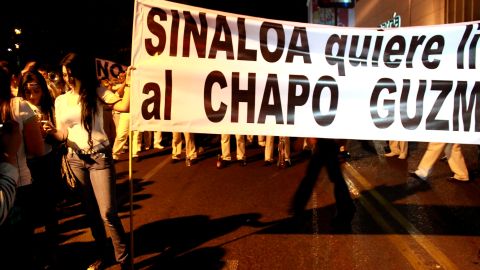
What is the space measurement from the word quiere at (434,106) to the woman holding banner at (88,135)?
228 centimetres

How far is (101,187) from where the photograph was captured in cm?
378

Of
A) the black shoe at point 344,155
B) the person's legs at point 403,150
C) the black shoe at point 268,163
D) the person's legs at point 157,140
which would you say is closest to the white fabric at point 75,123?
the black shoe at point 268,163

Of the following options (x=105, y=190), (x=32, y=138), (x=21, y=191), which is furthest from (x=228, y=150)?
(x=21, y=191)

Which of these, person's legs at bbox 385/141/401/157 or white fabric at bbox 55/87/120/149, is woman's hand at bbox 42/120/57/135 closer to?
white fabric at bbox 55/87/120/149

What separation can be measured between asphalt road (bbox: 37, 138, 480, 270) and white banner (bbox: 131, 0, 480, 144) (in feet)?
3.97

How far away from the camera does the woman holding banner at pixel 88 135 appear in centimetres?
374

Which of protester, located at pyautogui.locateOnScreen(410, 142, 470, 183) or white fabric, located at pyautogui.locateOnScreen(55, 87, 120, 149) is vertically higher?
white fabric, located at pyautogui.locateOnScreen(55, 87, 120, 149)

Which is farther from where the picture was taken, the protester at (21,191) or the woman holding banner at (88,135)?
the woman holding banner at (88,135)

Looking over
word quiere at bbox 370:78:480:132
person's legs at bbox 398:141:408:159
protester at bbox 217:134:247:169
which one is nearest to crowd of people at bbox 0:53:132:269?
word quiere at bbox 370:78:480:132

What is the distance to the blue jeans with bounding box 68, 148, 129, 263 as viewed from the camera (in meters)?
3.78

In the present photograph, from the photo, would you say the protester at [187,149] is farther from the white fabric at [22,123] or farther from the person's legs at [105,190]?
the white fabric at [22,123]

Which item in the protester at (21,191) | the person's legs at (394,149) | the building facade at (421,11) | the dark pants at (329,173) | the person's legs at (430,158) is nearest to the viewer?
the protester at (21,191)

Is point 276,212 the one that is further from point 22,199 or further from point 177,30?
point 22,199

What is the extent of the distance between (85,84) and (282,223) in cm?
278
